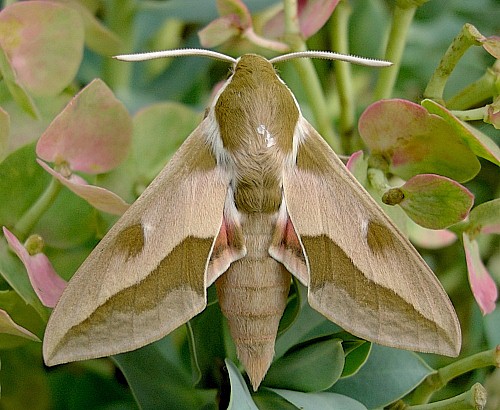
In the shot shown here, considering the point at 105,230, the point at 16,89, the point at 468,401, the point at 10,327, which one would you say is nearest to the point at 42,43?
the point at 16,89

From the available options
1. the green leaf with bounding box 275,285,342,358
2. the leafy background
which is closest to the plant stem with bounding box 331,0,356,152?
the leafy background

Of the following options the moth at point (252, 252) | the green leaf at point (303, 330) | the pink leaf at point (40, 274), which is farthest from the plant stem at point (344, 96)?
the pink leaf at point (40, 274)

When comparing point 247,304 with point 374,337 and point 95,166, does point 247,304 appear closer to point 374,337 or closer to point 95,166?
point 374,337

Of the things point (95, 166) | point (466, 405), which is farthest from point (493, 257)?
point (95, 166)

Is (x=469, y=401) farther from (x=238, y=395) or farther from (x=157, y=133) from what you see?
(x=157, y=133)

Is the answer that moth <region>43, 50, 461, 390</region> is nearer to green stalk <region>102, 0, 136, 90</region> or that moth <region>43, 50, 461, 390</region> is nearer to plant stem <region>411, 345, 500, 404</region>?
plant stem <region>411, 345, 500, 404</region>

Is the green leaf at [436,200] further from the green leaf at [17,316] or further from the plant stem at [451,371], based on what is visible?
the green leaf at [17,316]

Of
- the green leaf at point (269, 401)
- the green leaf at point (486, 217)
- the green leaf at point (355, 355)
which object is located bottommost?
the green leaf at point (269, 401)
